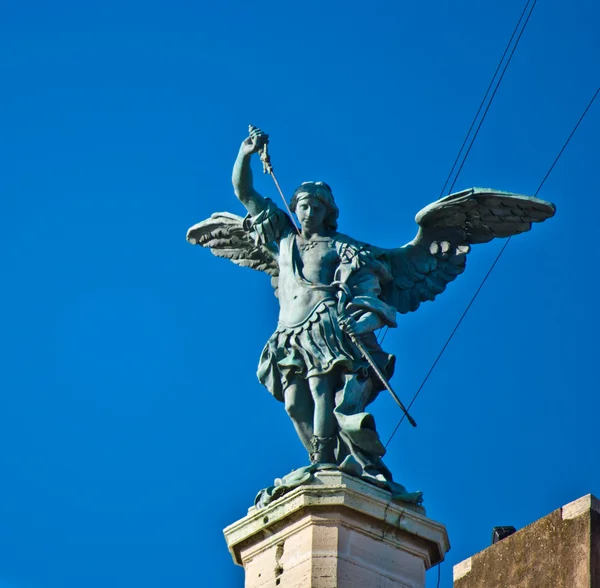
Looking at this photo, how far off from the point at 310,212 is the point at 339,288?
2.90 ft

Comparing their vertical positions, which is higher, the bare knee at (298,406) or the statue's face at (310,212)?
the statue's face at (310,212)

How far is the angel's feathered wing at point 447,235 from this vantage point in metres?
23.1

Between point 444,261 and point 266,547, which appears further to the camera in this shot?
point 444,261

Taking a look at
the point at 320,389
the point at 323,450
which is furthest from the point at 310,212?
the point at 323,450

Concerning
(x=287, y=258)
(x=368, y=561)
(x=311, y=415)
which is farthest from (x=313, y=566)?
(x=287, y=258)

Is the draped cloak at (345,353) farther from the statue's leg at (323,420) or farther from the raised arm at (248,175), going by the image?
the raised arm at (248,175)

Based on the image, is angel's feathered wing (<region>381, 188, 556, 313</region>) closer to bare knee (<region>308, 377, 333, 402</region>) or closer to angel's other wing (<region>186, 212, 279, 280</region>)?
angel's other wing (<region>186, 212, 279, 280</region>)

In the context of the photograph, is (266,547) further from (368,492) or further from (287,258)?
(287,258)

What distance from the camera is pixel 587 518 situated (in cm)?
2188

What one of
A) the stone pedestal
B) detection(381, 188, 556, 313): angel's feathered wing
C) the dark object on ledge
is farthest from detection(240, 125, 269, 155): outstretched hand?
the dark object on ledge

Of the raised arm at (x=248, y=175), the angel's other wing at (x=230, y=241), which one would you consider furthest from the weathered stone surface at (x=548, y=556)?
the raised arm at (x=248, y=175)

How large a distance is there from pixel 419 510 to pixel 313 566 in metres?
1.34

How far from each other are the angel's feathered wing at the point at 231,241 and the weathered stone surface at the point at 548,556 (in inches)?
139

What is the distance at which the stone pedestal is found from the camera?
20781 mm
